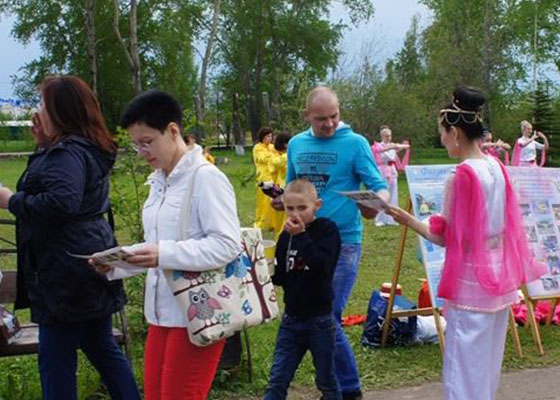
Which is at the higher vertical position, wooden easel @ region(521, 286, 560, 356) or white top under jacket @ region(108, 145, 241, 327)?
white top under jacket @ region(108, 145, 241, 327)

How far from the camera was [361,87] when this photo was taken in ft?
93.9

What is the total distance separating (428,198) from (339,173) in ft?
4.83

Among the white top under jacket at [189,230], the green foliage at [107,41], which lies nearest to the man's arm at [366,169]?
the white top under jacket at [189,230]

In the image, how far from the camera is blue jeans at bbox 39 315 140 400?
11.2 ft

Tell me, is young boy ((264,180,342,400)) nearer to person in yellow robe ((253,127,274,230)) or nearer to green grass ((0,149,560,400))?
green grass ((0,149,560,400))

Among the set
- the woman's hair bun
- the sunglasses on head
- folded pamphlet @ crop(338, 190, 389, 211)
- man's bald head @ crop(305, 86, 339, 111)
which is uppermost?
man's bald head @ crop(305, 86, 339, 111)

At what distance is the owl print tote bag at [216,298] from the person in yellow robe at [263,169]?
9.40 m

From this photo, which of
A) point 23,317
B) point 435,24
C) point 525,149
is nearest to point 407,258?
point 23,317

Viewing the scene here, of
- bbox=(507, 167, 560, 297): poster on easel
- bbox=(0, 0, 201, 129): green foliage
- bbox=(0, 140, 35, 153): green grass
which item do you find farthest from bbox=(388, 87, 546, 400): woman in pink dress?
bbox=(0, 140, 35, 153): green grass

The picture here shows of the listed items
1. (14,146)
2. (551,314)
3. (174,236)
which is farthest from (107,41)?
(174,236)

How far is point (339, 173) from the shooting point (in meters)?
4.46

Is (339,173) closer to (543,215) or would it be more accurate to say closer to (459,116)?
(459,116)

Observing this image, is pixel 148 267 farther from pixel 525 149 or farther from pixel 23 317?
pixel 525 149

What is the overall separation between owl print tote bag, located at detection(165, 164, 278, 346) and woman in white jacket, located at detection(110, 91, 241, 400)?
0.04 metres
